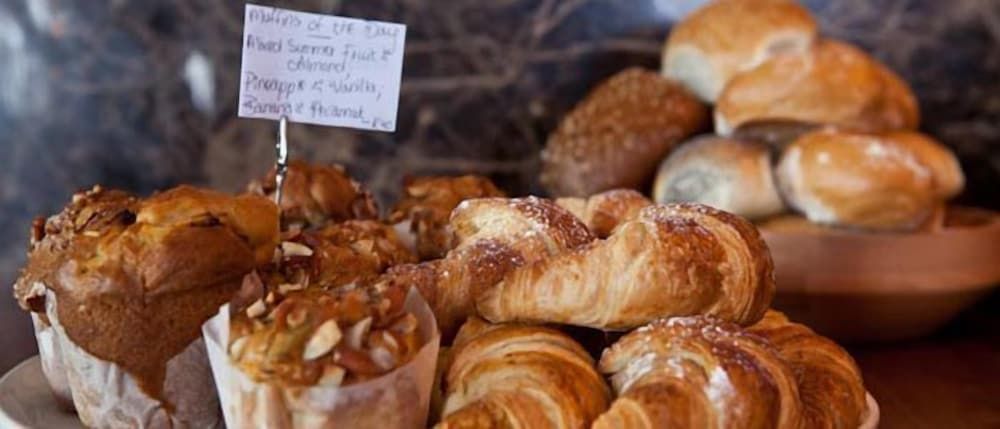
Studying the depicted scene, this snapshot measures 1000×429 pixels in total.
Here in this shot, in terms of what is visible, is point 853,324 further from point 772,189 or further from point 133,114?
point 133,114

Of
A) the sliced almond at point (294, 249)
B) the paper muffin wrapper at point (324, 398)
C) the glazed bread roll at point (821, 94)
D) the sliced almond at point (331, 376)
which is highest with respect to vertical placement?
the glazed bread roll at point (821, 94)

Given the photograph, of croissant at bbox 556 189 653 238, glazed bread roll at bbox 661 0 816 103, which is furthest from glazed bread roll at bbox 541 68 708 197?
croissant at bbox 556 189 653 238

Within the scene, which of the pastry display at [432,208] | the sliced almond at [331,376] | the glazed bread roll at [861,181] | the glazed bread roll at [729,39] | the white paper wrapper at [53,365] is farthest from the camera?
the glazed bread roll at [729,39]

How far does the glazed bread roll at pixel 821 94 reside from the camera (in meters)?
1.81

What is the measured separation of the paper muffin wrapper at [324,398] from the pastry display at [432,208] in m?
0.31

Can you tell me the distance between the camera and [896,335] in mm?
1820

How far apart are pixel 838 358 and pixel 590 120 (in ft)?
3.30

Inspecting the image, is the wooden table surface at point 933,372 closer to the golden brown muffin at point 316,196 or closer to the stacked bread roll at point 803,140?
the stacked bread roll at point 803,140

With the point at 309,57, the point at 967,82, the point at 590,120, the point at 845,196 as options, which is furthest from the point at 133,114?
the point at 967,82

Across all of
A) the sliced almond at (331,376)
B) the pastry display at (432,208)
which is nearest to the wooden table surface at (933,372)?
the pastry display at (432,208)

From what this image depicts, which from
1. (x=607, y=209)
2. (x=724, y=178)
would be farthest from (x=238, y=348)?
(x=724, y=178)

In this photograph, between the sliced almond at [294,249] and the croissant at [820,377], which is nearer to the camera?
the croissant at [820,377]

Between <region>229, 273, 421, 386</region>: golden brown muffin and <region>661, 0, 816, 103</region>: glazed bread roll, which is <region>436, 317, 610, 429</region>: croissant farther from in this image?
<region>661, 0, 816, 103</region>: glazed bread roll

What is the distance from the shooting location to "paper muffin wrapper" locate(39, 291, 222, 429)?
101cm
